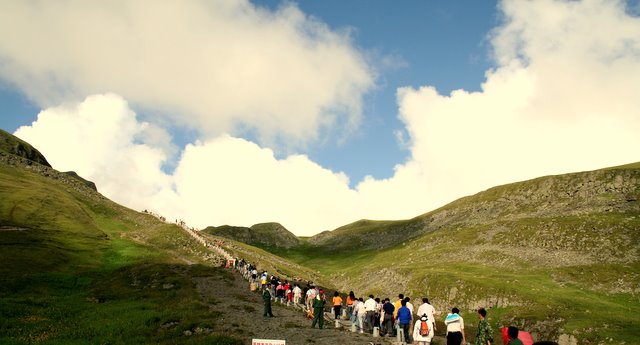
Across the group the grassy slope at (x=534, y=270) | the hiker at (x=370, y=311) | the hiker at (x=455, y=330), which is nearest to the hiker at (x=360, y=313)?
the hiker at (x=370, y=311)

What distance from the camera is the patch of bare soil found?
98.5 ft

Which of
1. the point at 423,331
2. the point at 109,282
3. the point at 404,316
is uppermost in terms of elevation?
the point at 404,316

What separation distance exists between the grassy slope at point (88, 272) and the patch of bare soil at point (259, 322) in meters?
1.82

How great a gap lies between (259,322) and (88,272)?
1449 inches

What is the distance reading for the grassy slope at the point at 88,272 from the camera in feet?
107

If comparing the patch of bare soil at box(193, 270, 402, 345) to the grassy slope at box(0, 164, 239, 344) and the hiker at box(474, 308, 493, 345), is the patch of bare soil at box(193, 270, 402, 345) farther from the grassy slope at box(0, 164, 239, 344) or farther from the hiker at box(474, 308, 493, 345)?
the hiker at box(474, 308, 493, 345)

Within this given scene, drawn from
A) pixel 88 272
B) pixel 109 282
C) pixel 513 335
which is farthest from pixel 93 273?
pixel 513 335

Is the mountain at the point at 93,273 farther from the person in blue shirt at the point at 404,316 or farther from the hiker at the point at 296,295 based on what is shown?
the person in blue shirt at the point at 404,316

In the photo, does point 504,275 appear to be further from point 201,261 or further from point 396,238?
point 396,238

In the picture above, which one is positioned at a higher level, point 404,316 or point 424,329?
point 404,316

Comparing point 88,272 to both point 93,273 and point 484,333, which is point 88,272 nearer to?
point 93,273

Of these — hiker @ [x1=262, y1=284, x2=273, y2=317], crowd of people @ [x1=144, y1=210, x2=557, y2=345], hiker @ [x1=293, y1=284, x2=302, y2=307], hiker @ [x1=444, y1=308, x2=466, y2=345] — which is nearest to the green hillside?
hiker @ [x1=262, y1=284, x2=273, y2=317]

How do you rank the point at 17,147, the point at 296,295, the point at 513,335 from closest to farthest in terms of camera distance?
1. the point at 513,335
2. the point at 296,295
3. the point at 17,147

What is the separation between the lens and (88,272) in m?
61.3
